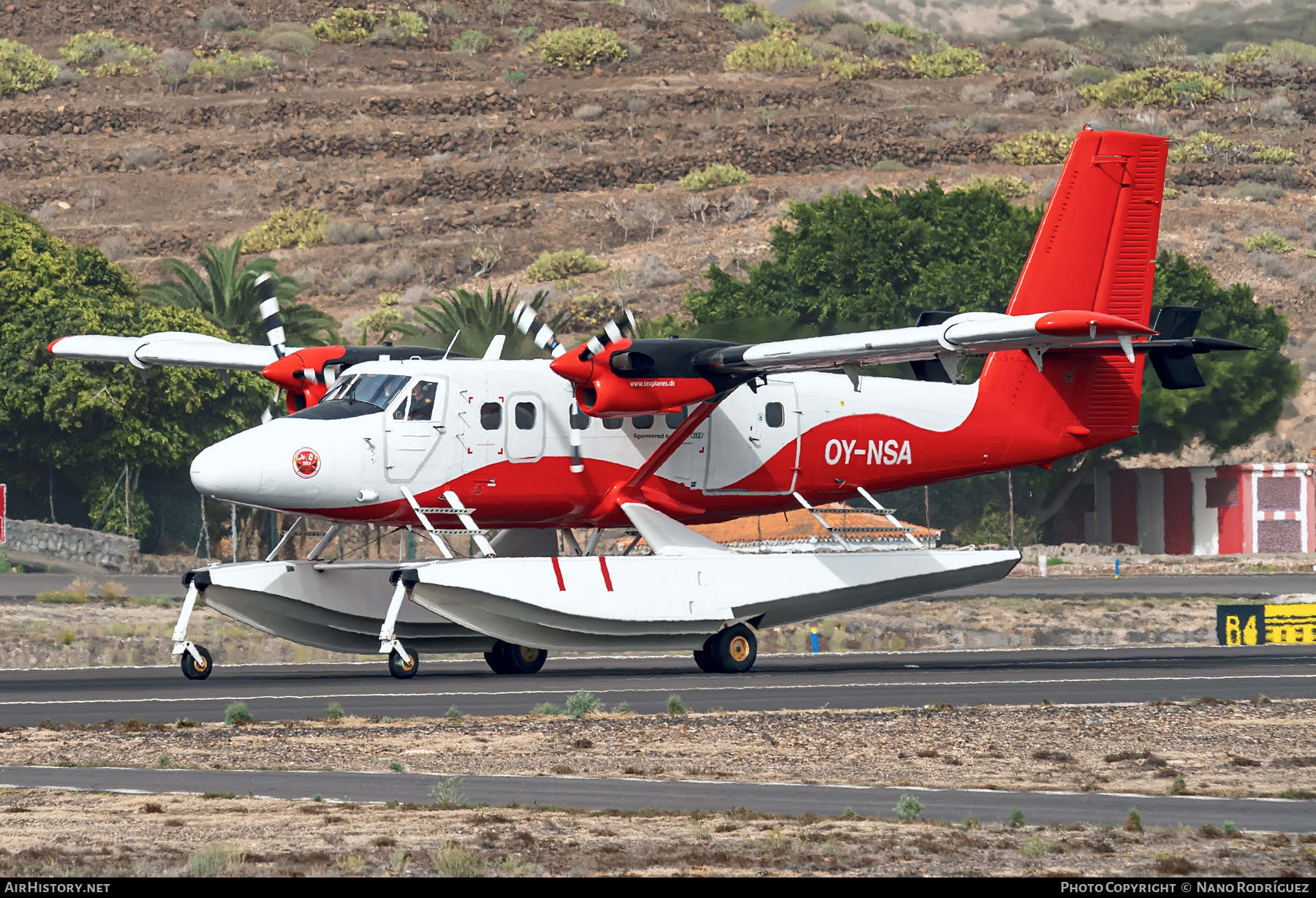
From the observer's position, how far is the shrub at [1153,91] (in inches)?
4702

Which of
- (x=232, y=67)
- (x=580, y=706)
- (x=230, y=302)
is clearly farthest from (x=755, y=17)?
(x=580, y=706)

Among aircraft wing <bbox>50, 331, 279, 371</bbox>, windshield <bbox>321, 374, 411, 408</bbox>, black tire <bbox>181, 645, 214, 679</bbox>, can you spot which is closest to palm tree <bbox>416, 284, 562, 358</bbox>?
aircraft wing <bbox>50, 331, 279, 371</bbox>

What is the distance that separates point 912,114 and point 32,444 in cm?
7480

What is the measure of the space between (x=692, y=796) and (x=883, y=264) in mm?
55736

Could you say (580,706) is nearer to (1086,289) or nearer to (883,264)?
(1086,289)

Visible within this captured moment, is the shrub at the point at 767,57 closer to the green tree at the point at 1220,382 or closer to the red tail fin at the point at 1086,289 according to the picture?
the green tree at the point at 1220,382

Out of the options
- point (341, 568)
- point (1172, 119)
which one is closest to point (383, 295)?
point (1172, 119)

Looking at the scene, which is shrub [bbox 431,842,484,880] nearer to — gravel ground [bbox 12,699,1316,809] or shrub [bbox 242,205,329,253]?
gravel ground [bbox 12,699,1316,809]

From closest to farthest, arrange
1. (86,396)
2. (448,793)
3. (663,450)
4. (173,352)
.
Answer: (448,793), (663,450), (173,352), (86,396)

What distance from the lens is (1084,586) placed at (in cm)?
4925

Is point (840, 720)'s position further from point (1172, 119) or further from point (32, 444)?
point (1172, 119)

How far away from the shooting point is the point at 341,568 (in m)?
27.9

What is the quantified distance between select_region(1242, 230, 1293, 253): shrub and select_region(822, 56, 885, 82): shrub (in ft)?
121

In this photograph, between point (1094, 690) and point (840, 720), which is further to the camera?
point (1094, 690)
